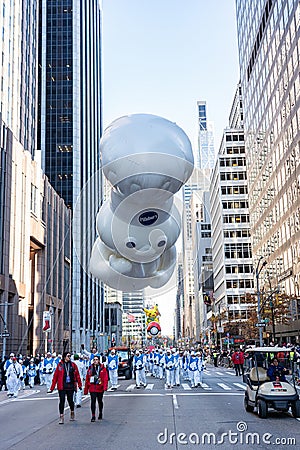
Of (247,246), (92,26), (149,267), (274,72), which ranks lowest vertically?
(149,267)

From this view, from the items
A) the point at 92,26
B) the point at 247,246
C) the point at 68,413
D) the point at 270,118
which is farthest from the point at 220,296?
the point at 68,413

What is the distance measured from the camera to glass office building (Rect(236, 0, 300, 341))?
152ft

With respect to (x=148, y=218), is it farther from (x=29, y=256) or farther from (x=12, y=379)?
(x=29, y=256)

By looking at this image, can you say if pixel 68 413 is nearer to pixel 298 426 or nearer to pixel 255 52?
pixel 298 426

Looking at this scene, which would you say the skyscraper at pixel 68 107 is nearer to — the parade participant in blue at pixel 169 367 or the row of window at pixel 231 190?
the row of window at pixel 231 190

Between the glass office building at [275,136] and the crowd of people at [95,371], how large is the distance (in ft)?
60.4

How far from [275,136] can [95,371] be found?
45.2m

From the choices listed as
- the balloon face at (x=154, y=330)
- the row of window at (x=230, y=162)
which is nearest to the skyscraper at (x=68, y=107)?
the row of window at (x=230, y=162)

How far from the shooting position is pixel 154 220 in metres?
7.41

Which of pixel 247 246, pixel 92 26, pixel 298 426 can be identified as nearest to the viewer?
pixel 298 426

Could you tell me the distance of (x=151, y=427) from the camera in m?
11.6

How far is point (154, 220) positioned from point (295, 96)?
4167cm

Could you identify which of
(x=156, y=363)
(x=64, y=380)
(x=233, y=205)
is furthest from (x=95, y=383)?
(x=233, y=205)

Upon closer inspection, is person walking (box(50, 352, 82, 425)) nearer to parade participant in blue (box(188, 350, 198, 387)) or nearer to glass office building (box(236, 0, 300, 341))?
parade participant in blue (box(188, 350, 198, 387))
